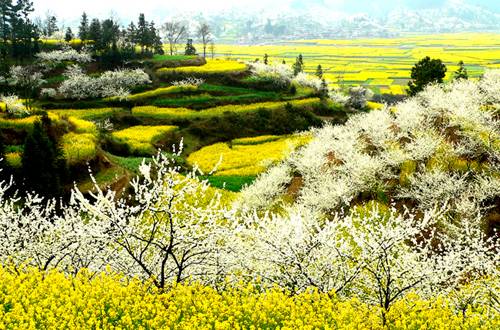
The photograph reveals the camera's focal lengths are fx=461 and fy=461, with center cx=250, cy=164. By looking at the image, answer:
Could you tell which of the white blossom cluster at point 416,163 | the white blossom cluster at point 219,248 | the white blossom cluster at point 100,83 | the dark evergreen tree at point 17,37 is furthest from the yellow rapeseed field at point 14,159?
the dark evergreen tree at point 17,37

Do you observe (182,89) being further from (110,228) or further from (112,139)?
(110,228)

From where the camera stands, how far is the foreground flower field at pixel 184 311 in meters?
11.3

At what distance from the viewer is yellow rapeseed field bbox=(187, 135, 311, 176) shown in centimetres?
5425

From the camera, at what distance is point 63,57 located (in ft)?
290

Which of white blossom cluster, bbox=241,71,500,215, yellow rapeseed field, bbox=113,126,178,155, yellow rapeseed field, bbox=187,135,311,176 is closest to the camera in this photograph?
white blossom cluster, bbox=241,71,500,215

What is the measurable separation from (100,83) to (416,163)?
61.6m

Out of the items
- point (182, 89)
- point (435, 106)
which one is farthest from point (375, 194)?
point (182, 89)

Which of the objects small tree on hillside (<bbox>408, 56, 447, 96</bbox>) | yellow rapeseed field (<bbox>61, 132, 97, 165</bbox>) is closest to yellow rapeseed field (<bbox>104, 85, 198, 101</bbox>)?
small tree on hillside (<bbox>408, 56, 447, 96</bbox>)

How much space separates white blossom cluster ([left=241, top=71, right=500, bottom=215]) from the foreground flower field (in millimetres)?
15160

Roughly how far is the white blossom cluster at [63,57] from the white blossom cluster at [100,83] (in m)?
4.30

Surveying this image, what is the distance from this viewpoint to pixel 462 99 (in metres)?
39.9

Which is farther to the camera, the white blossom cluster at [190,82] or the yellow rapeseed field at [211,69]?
the yellow rapeseed field at [211,69]

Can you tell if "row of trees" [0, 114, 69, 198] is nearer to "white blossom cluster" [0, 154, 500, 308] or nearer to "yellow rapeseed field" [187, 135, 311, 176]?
"white blossom cluster" [0, 154, 500, 308]

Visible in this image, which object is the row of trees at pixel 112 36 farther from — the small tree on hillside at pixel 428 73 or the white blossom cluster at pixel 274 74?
the small tree on hillside at pixel 428 73
